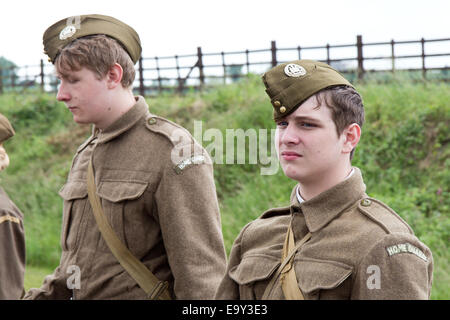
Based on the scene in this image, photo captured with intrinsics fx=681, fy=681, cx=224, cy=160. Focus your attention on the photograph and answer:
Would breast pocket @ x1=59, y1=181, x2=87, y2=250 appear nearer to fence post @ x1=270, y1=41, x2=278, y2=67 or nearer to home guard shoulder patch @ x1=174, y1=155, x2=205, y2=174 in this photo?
home guard shoulder patch @ x1=174, y1=155, x2=205, y2=174

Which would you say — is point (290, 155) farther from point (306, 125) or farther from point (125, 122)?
point (125, 122)

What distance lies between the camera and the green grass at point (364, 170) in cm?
956

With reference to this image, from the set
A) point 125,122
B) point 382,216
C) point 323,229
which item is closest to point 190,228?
point 125,122

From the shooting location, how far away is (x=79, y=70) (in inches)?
140

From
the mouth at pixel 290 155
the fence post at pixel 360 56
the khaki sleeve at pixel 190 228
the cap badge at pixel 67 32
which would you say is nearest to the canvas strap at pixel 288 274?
the mouth at pixel 290 155

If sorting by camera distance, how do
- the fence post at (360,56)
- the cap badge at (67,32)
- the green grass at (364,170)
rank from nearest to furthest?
the cap badge at (67,32)
the green grass at (364,170)
the fence post at (360,56)

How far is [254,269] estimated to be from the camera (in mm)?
2748

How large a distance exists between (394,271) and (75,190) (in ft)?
6.55

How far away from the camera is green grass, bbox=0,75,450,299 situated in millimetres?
9562

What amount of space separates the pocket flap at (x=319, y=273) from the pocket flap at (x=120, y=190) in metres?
Answer: 1.16

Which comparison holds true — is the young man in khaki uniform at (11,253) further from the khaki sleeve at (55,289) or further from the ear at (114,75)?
the ear at (114,75)

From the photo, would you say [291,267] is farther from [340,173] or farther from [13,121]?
[13,121]
